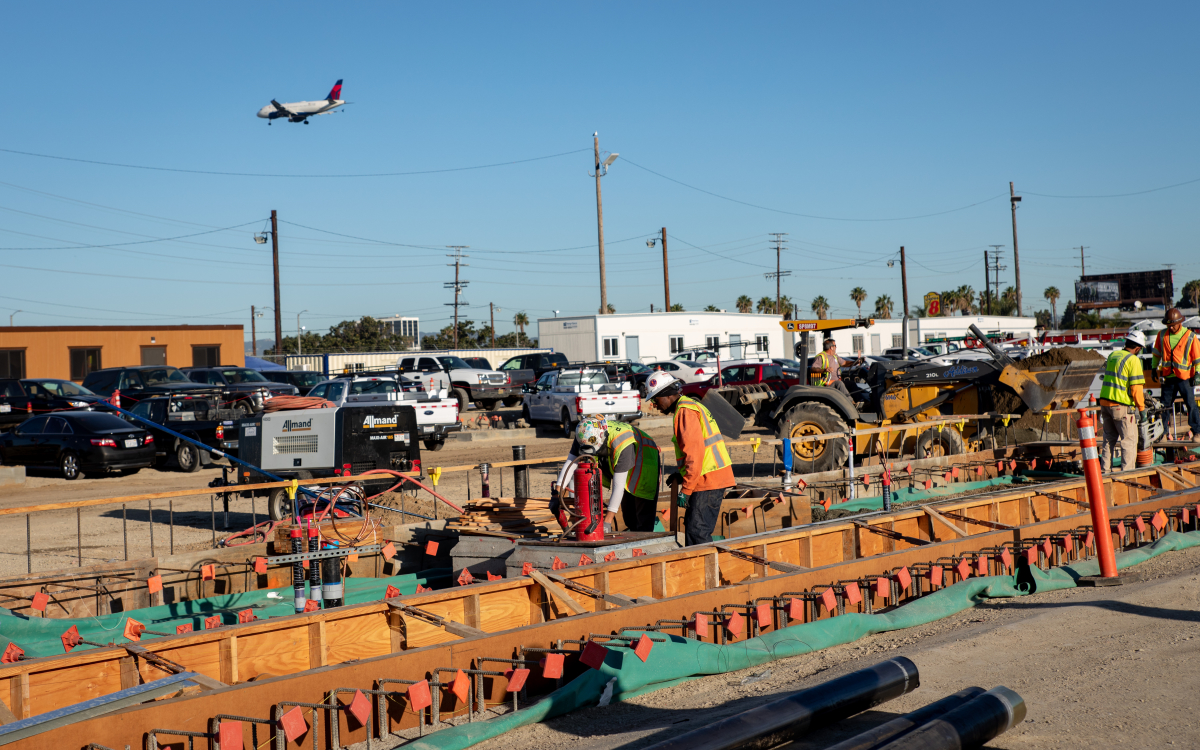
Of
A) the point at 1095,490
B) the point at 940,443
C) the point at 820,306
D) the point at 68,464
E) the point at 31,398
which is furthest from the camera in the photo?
the point at 820,306

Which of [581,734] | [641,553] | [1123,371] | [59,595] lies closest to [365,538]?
[59,595]

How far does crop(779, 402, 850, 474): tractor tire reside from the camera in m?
14.8

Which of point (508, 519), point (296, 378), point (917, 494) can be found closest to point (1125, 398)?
point (917, 494)

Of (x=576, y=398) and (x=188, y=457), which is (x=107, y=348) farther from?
(x=576, y=398)

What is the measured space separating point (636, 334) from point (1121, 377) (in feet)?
129

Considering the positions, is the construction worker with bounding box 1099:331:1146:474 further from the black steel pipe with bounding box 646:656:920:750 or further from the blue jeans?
the black steel pipe with bounding box 646:656:920:750

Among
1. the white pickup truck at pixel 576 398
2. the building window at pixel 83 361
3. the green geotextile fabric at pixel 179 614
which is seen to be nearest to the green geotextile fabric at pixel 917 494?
the green geotextile fabric at pixel 179 614

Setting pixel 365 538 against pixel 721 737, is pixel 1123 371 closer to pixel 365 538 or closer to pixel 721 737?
pixel 365 538

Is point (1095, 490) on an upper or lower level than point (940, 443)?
upper

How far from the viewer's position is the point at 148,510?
645 inches

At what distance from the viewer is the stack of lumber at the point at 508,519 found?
30.0 ft

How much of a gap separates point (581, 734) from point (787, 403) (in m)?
11.0

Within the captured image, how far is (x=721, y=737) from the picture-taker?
4227 mm

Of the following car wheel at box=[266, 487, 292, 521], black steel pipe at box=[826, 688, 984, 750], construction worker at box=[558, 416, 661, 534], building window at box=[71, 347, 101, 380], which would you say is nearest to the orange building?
building window at box=[71, 347, 101, 380]
